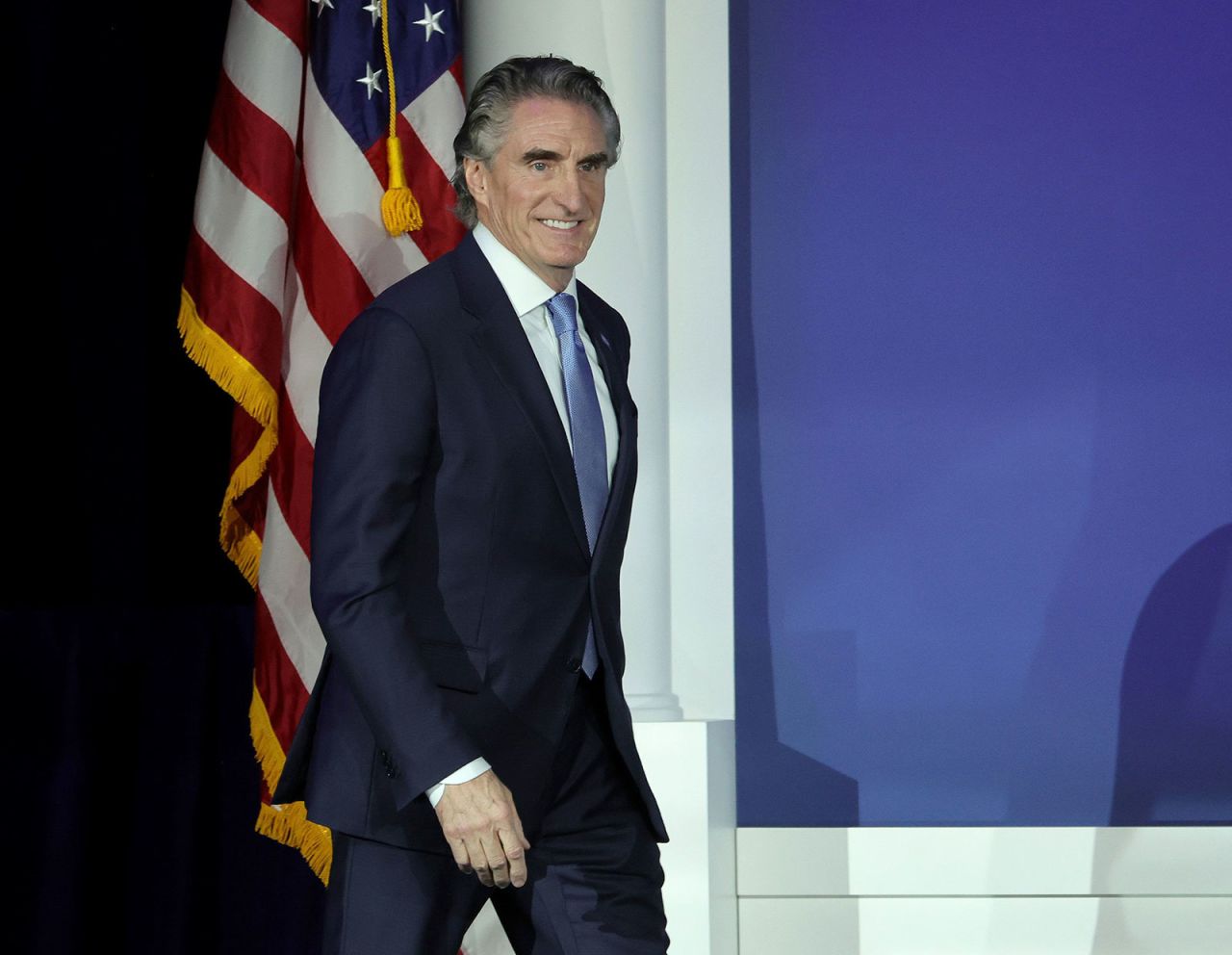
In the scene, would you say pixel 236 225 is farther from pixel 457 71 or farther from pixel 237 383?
pixel 457 71

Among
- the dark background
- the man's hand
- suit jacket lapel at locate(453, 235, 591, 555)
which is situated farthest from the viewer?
the dark background

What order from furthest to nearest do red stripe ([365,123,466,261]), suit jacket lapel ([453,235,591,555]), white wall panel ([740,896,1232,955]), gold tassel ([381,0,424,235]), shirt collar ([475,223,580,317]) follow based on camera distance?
1. white wall panel ([740,896,1232,955])
2. red stripe ([365,123,466,261])
3. gold tassel ([381,0,424,235])
4. shirt collar ([475,223,580,317])
5. suit jacket lapel ([453,235,591,555])

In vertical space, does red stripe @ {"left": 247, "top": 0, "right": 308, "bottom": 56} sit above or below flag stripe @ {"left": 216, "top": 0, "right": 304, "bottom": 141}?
above

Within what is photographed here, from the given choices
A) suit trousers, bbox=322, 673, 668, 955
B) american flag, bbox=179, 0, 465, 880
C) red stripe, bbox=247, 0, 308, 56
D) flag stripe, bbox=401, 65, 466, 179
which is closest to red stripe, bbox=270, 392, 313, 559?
american flag, bbox=179, 0, 465, 880

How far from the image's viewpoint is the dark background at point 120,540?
2594 millimetres

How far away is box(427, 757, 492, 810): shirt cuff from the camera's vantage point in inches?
59.4

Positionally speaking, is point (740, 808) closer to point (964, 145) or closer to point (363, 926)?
point (964, 145)

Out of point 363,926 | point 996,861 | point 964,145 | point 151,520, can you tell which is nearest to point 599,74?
point 964,145

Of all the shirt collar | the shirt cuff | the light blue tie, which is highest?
the shirt collar

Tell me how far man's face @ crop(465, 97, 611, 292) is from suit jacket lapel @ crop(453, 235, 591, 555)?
8 centimetres

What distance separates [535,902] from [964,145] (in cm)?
234

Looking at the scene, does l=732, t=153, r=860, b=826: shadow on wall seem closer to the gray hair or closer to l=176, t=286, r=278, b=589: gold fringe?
l=176, t=286, r=278, b=589: gold fringe

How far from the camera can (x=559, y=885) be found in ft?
5.51

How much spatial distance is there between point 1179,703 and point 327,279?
1.93 meters
